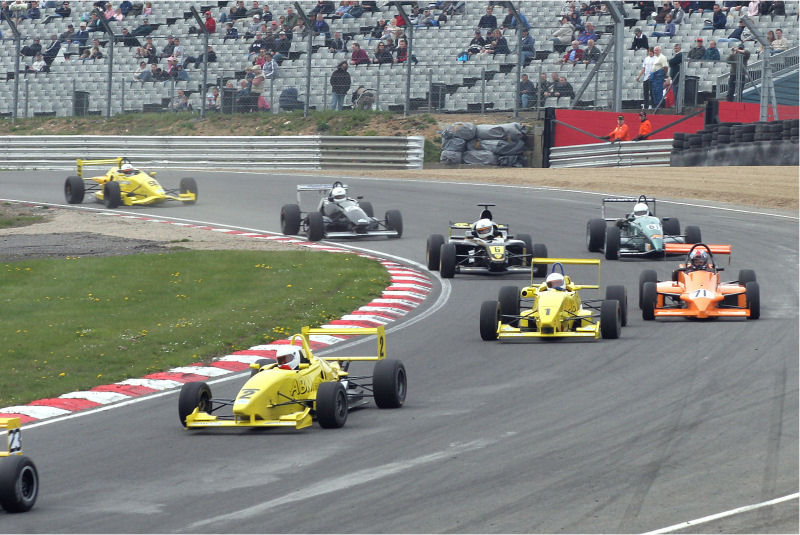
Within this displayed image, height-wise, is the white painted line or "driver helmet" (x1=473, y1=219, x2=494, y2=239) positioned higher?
"driver helmet" (x1=473, y1=219, x2=494, y2=239)

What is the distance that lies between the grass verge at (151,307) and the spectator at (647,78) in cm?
1602

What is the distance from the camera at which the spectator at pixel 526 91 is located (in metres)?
37.0

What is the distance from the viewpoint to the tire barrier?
31766 millimetres

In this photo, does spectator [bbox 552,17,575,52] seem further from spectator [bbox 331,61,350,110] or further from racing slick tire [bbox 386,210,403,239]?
racing slick tire [bbox 386,210,403,239]

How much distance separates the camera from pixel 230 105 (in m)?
40.6

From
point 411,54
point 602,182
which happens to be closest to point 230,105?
point 411,54

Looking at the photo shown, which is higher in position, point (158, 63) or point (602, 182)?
point (158, 63)

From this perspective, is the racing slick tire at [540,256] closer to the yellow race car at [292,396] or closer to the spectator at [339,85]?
the yellow race car at [292,396]

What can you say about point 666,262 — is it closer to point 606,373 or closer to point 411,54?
point 606,373

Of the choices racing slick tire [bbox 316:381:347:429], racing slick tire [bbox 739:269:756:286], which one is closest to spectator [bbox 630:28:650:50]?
racing slick tire [bbox 739:269:756:286]

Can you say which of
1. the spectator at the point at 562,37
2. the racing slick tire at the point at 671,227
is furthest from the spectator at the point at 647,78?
the racing slick tire at the point at 671,227

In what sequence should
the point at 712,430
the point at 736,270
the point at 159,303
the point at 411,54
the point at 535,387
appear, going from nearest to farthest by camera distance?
the point at 712,430 < the point at 535,387 < the point at 159,303 < the point at 736,270 < the point at 411,54

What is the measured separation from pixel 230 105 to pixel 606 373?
94.6 ft

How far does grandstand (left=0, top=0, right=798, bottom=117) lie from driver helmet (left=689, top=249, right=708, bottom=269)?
18.3 meters
